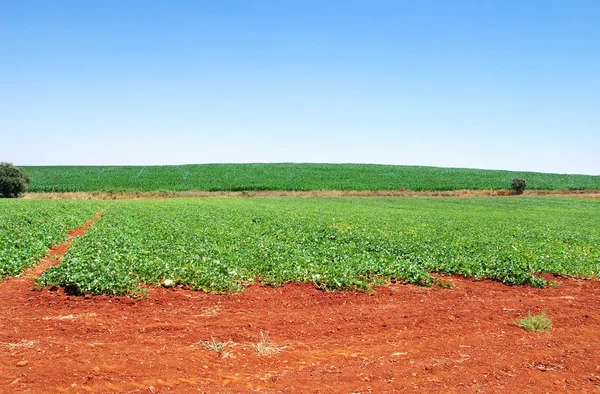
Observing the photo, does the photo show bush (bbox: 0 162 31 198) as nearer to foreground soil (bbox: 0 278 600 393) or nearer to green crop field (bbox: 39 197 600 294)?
green crop field (bbox: 39 197 600 294)

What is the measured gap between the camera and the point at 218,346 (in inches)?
279

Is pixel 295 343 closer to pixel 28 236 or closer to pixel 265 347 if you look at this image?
pixel 265 347

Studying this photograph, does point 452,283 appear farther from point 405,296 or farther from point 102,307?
point 102,307

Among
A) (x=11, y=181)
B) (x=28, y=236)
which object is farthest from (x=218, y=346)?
(x=11, y=181)

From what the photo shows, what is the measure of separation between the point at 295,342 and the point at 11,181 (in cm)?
5911

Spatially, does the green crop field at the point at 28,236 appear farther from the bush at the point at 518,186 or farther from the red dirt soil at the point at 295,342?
the bush at the point at 518,186

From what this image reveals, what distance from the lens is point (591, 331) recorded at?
8477 mm

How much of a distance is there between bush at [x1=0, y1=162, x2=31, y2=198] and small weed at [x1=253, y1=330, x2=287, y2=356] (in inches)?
2309

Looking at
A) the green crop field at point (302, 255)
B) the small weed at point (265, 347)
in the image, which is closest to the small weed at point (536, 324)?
the green crop field at point (302, 255)

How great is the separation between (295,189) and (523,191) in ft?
133

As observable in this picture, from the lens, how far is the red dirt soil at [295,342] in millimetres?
5934

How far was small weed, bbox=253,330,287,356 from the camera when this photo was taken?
22.8 feet

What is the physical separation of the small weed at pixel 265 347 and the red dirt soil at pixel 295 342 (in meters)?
0.08

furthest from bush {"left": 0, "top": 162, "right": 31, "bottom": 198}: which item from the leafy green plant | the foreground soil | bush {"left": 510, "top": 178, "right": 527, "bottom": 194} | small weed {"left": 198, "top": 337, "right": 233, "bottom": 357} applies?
bush {"left": 510, "top": 178, "right": 527, "bottom": 194}
